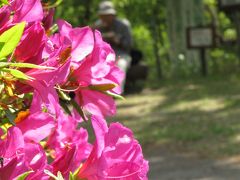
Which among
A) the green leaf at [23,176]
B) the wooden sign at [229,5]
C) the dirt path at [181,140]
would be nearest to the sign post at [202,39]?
the wooden sign at [229,5]

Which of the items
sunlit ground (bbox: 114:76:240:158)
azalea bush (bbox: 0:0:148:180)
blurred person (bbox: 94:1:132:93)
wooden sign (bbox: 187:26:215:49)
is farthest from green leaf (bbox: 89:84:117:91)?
wooden sign (bbox: 187:26:215:49)

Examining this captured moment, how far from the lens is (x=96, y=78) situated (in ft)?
5.16

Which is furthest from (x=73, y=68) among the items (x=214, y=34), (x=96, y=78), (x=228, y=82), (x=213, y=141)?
(x=214, y=34)

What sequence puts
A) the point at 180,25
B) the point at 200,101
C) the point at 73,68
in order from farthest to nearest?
the point at 180,25 → the point at 200,101 → the point at 73,68

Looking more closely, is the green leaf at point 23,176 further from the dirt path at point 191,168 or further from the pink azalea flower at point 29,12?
the dirt path at point 191,168

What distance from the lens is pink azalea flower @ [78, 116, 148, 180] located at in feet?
4.67

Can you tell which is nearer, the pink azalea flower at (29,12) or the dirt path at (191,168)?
the pink azalea flower at (29,12)

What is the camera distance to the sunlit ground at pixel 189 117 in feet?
27.5

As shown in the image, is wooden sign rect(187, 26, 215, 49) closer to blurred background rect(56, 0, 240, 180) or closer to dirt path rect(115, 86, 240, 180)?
blurred background rect(56, 0, 240, 180)

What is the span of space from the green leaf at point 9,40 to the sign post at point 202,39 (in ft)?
53.3

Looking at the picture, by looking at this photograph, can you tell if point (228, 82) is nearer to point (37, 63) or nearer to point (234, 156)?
point (234, 156)

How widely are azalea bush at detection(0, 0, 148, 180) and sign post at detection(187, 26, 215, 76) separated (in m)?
15.8

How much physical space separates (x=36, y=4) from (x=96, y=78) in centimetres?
23

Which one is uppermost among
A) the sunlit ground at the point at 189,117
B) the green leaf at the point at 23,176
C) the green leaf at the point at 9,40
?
the green leaf at the point at 9,40
